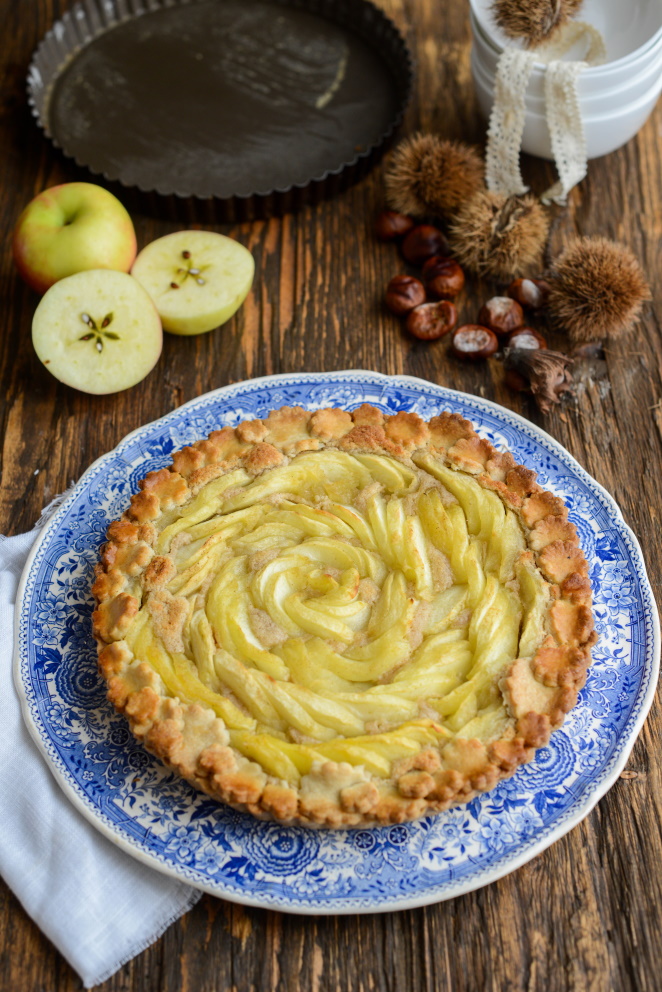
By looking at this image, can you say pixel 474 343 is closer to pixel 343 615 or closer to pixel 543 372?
pixel 543 372

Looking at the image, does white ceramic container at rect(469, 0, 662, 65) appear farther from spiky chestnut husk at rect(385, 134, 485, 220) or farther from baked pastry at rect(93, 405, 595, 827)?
baked pastry at rect(93, 405, 595, 827)

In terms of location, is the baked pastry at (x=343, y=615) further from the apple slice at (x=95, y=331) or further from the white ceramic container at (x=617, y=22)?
the white ceramic container at (x=617, y=22)

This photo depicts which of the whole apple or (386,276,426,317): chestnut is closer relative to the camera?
the whole apple

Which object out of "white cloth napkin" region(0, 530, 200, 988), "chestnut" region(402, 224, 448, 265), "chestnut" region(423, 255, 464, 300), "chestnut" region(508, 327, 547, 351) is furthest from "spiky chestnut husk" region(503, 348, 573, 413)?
"white cloth napkin" region(0, 530, 200, 988)

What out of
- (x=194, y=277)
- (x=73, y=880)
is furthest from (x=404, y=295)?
(x=73, y=880)

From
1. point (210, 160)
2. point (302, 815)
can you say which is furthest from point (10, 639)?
point (210, 160)
